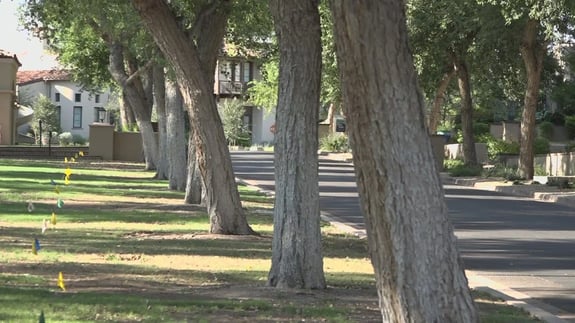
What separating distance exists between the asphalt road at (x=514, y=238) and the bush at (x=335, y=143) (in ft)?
104

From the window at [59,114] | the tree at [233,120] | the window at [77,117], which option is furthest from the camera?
the window at [77,117]

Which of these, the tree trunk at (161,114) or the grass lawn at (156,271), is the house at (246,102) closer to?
the tree trunk at (161,114)

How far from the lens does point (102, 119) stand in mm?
75750

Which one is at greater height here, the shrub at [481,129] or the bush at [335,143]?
the shrub at [481,129]

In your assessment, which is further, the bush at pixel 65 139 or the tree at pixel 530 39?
the bush at pixel 65 139

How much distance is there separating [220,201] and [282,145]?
464 cm

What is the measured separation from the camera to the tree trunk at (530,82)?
101ft

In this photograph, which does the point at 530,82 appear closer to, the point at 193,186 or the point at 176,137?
the point at 176,137

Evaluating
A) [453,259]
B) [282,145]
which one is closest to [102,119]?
[282,145]

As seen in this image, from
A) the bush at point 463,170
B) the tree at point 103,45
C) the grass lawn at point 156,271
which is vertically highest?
the tree at point 103,45

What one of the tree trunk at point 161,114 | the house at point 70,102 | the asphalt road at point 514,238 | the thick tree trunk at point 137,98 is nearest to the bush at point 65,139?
the house at point 70,102

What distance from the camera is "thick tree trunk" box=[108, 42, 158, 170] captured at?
31.7m

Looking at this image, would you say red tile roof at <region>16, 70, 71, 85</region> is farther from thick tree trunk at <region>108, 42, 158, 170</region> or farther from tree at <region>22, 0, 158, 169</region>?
thick tree trunk at <region>108, 42, 158, 170</region>

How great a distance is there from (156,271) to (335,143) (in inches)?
2060
